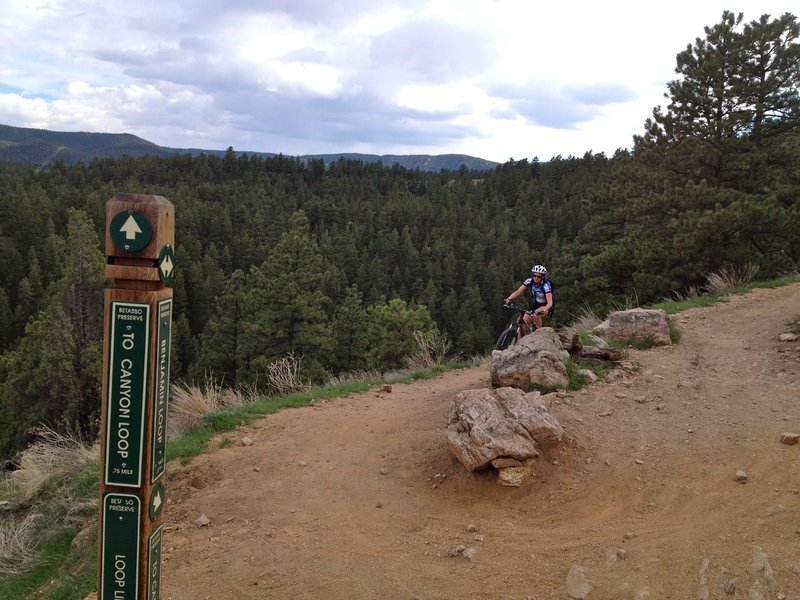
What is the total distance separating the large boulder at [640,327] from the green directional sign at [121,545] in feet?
25.1

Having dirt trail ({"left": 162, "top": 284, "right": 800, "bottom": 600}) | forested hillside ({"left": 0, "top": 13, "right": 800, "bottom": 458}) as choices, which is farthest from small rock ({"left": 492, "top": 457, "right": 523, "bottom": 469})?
forested hillside ({"left": 0, "top": 13, "right": 800, "bottom": 458})

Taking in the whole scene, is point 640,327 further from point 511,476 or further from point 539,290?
point 511,476

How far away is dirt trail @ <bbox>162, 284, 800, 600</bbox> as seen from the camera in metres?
3.66

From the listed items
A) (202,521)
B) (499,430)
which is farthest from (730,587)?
(202,521)

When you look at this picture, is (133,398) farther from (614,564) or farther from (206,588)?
(614,564)

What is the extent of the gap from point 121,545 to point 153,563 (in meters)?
0.18

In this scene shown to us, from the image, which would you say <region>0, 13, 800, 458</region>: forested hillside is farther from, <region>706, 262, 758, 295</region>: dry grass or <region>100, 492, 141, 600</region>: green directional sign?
<region>100, 492, 141, 600</region>: green directional sign

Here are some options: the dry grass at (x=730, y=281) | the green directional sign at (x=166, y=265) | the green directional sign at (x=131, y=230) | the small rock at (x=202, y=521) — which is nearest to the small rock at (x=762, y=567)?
the green directional sign at (x=166, y=265)

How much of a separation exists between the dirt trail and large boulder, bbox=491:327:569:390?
0.47m

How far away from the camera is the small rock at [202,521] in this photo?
185 inches

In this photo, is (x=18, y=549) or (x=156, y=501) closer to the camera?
(x=156, y=501)

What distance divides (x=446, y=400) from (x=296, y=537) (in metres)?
3.49

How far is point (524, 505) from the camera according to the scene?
4672mm

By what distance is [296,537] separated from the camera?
4.42 metres
